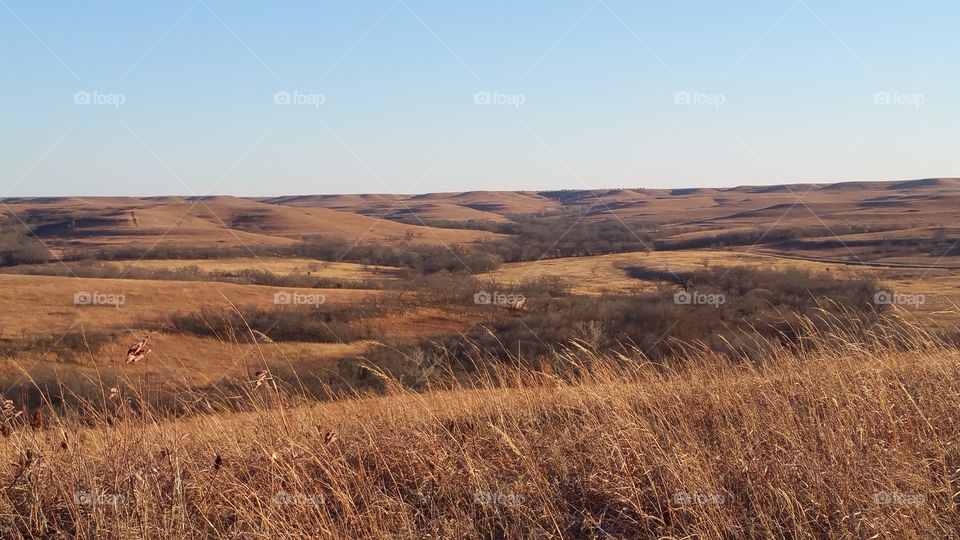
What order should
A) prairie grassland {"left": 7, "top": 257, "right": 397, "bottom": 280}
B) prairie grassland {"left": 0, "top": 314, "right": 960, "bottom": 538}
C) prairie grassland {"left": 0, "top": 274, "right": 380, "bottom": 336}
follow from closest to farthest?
prairie grassland {"left": 0, "top": 314, "right": 960, "bottom": 538} → prairie grassland {"left": 0, "top": 274, "right": 380, "bottom": 336} → prairie grassland {"left": 7, "top": 257, "right": 397, "bottom": 280}

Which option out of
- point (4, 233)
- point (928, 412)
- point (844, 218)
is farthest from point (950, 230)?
point (4, 233)

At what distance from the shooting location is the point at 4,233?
64.9 m

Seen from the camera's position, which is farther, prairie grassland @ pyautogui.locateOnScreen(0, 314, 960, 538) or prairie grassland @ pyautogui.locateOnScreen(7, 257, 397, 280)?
prairie grassland @ pyautogui.locateOnScreen(7, 257, 397, 280)

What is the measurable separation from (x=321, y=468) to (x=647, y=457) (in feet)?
6.13

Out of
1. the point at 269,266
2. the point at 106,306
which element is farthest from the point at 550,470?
the point at 269,266

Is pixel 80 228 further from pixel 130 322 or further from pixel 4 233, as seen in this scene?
pixel 130 322

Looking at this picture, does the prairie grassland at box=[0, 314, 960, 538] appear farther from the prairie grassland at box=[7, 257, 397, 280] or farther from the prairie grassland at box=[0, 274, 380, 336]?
the prairie grassland at box=[7, 257, 397, 280]

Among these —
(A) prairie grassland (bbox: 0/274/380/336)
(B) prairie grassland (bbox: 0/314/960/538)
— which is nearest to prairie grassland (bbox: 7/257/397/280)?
(A) prairie grassland (bbox: 0/274/380/336)

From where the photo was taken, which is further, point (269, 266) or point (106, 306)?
point (269, 266)

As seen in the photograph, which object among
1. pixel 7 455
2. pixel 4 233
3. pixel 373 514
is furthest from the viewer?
pixel 4 233

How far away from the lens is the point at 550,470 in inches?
171

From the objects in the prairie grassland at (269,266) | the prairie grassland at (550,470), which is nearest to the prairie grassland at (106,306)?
the prairie grassland at (269,266)

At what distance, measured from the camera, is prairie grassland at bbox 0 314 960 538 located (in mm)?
3533

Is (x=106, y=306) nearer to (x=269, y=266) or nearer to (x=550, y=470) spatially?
(x=269, y=266)
